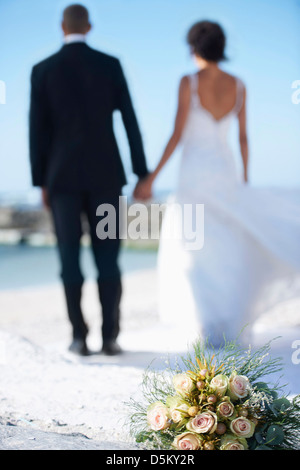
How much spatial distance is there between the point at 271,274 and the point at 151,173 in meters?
0.65

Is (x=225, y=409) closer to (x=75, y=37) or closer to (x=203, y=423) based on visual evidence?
(x=203, y=423)

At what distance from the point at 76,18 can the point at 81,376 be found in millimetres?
1366

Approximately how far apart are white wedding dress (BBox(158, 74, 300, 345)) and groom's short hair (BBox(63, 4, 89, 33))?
1.57 ft

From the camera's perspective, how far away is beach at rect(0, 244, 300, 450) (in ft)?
5.40

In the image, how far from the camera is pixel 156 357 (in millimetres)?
2453

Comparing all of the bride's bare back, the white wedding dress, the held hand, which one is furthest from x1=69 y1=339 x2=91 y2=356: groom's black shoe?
the bride's bare back

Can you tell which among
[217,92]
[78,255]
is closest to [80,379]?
[78,255]

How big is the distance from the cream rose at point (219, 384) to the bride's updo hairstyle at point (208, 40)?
1553 millimetres

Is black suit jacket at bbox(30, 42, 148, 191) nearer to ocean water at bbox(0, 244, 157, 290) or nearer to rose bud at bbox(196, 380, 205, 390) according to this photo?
rose bud at bbox(196, 380, 205, 390)

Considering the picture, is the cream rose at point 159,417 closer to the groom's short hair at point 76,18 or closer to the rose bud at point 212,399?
the rose bud at point 212,399

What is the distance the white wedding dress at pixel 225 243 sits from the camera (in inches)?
98.7

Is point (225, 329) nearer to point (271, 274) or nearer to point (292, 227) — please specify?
point (271, 274)
